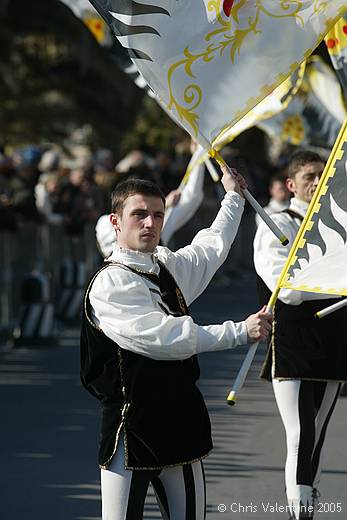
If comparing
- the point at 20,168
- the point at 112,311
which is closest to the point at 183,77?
the point at 112,311

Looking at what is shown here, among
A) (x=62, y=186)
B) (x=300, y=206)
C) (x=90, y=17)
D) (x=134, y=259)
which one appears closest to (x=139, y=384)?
(x=134, y=259)

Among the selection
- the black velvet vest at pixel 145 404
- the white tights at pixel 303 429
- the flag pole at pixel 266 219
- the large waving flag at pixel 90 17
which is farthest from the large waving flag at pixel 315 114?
the black velvet vest at pixel 145 404

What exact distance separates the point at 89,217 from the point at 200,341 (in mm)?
12448

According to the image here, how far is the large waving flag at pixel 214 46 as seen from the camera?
19.2ft

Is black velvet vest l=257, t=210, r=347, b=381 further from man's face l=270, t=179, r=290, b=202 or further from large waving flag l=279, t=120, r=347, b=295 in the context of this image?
man's face l=270, t=179, r=290, b=202

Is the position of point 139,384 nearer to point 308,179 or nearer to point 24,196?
point 308,179

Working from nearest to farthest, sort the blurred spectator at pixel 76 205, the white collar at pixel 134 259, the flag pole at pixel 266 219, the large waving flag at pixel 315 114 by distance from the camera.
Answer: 1. the white collar at pixel 134 259
2. the flag pole at pixel 266 219
3. the large waving flag at pixel 315 114
4. the blurred spectator at pixel 76 205

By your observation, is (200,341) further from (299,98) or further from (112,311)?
(299,98)

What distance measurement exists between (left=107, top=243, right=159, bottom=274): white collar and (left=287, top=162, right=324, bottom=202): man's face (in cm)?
215

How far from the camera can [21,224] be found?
15484 millimetres

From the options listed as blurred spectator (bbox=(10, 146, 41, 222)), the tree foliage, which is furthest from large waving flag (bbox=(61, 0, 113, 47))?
the tree foliage

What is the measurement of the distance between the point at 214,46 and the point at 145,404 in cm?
163

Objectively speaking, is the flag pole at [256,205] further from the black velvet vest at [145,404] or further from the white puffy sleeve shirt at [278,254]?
the white puffy sleeve shirt at [278,254]

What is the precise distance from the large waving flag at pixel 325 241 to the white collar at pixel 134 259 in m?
0.67
